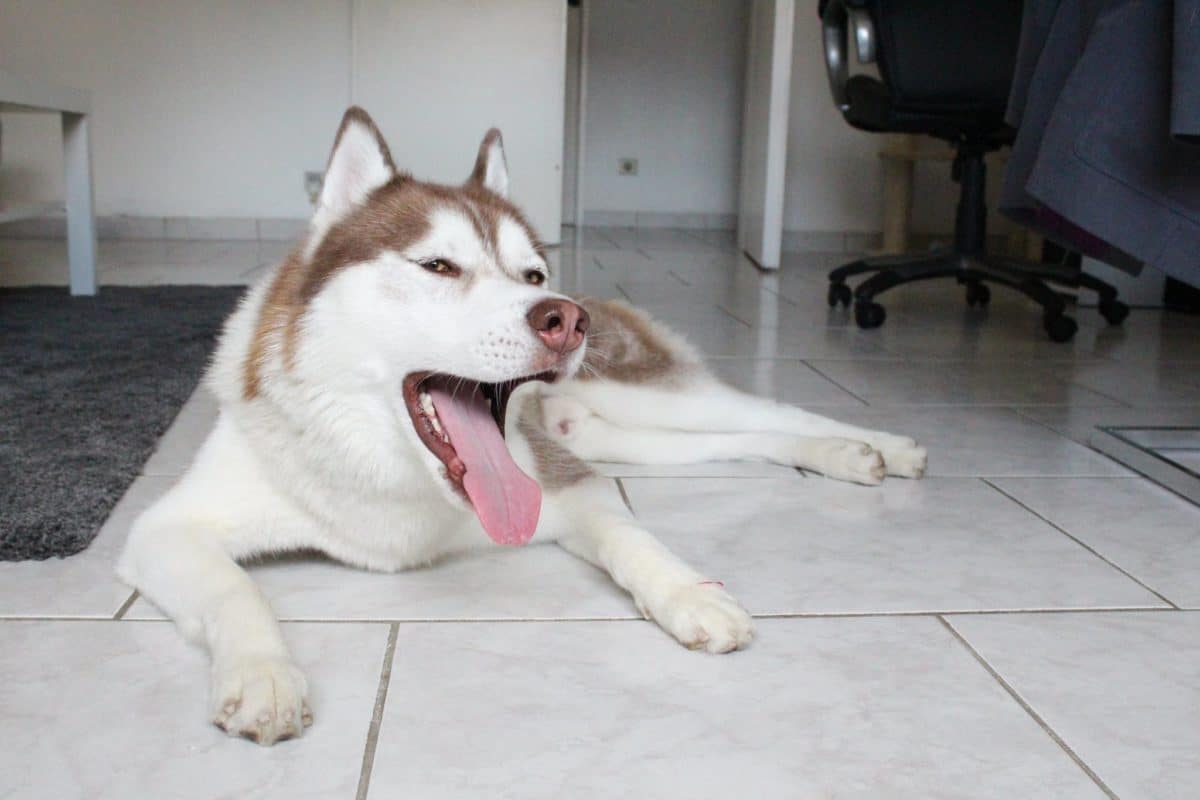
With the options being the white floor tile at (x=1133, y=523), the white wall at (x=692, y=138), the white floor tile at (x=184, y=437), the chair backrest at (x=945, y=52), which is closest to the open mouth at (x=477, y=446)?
the white floor tile at (x=184, y=437)

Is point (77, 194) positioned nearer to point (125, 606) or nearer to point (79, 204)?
point (79, 204)

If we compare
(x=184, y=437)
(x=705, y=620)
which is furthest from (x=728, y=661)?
(x=184, y=437)

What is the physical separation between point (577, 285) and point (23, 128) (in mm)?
3719

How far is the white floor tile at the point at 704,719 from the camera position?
110 cm

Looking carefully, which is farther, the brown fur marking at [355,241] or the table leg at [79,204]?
the table leg at [79,204]

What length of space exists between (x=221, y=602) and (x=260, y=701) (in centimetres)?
22

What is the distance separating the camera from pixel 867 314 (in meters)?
4.21

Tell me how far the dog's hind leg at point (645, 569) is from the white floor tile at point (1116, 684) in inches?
13.6

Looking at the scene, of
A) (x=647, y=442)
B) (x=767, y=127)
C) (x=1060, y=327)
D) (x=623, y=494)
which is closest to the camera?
(x=623, y=494)

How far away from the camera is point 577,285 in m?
4.98

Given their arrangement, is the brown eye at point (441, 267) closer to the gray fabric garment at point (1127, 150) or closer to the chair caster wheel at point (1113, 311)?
the gray fabric garment at point (1127, 150)

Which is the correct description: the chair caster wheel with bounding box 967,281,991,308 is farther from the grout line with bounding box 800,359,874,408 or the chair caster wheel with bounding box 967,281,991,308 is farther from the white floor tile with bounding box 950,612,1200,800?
the white floor tile with bounding box 950,612,1200,800

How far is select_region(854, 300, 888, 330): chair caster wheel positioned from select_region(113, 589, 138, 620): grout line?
319cm

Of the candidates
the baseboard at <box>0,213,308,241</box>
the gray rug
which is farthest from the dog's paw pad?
the baseboard at <box>0,213,308,241</box>
